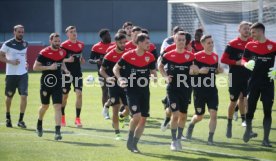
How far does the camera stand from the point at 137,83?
1235 centimetres

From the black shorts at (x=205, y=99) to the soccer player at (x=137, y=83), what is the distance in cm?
130

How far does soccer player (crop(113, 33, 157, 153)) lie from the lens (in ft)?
40.2

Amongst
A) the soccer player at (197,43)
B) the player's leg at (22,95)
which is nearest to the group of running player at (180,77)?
the player's leg at (22,95)

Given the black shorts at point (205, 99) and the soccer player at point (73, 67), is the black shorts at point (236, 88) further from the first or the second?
the soccer player at point (73, 67)

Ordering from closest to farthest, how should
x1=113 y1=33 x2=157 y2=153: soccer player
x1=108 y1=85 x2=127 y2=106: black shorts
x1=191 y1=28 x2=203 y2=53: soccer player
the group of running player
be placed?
1. x1=113 y1=33 x2=157 y2=153: soccer player
2. the group of running player
3. x1=108 y1=85 x2=127 y2=106: black shorts
4. x1=191 y1=28 x2=203 y2=53: soccer player

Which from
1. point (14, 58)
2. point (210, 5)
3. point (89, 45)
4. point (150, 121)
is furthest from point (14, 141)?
point (89, 45)

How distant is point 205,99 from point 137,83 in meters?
1.60

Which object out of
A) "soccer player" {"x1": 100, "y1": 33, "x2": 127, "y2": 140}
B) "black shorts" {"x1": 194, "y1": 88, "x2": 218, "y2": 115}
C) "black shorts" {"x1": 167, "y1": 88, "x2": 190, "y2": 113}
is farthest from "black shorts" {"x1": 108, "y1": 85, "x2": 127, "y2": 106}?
"black shorts" {"x1": 167, "y1": 88, "x2": 190, "y2": 113}

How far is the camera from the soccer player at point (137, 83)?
12.3 meters

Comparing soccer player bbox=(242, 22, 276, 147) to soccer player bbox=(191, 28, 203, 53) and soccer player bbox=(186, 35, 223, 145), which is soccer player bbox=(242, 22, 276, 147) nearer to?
soccer player bbox=(186, 35, 223, 145)

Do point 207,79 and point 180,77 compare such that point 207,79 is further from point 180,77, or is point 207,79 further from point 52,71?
point 52,71

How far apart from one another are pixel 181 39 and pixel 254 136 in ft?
9.36

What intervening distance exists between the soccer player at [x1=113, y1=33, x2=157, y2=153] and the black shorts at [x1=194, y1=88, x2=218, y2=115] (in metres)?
1.30

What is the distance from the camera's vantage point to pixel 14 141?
13531 mm
